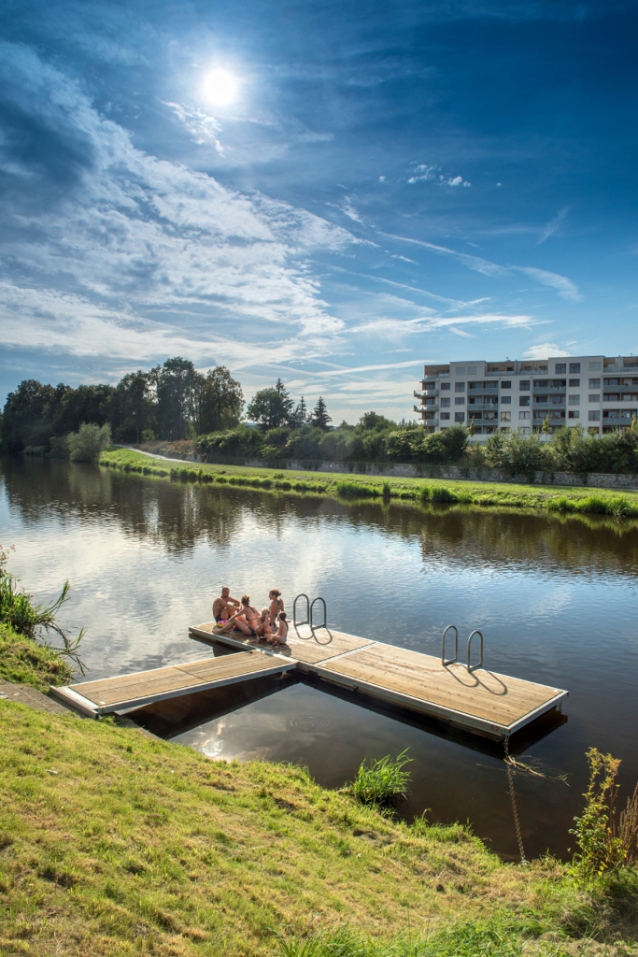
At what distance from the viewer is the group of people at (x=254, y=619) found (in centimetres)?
1497

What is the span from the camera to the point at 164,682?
12.0 metres

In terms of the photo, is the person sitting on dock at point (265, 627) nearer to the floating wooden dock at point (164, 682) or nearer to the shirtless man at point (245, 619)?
the shirtless man at point (245, 619)

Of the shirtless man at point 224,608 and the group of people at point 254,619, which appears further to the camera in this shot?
the shirtless man at point 224,608

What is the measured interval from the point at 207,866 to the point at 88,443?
10157cm

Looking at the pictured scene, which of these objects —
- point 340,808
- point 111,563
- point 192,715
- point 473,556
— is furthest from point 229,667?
point 473,556

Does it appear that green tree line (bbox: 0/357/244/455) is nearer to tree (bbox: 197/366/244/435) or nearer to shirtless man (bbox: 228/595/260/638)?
tree (bbox: 197/366/244/435)

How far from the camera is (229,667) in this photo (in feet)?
43.0

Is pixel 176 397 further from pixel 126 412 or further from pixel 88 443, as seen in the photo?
pixel 88 443

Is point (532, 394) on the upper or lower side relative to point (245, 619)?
upper

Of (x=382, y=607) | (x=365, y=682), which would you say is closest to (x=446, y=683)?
(x=365, y=682)

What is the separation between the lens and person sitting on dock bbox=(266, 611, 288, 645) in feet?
48.5

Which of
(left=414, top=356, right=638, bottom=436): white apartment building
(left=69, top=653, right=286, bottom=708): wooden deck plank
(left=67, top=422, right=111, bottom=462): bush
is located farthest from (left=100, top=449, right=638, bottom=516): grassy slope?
(left=414, top=356, right=638, bottom=436): white apartment building

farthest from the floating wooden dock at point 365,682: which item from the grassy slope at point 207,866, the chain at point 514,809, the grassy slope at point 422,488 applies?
the grassy slope at point 422,488

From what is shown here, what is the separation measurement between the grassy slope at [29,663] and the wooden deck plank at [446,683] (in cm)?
527
